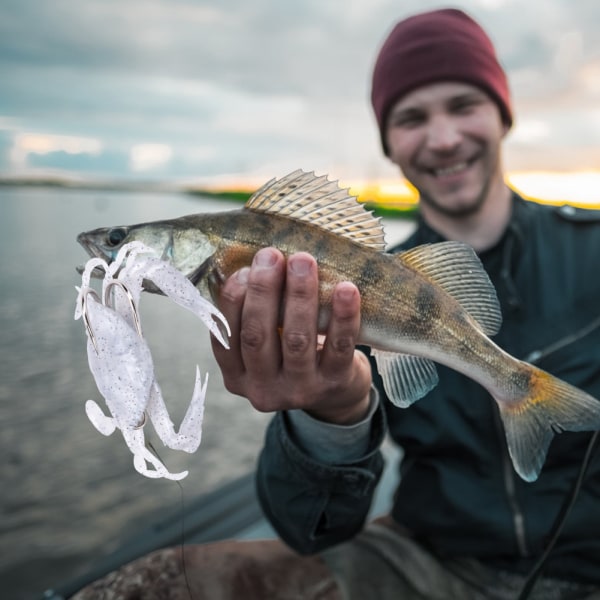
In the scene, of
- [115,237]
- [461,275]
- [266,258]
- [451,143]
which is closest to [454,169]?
[451,143]

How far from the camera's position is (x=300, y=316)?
2014mm

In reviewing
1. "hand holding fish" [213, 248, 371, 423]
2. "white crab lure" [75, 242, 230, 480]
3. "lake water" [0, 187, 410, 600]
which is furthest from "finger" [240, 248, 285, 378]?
"lake water" [0, 187, 410, 600]

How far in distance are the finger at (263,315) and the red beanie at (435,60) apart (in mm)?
2344

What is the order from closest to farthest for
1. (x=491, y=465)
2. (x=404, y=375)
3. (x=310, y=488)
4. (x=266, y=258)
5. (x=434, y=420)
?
1. (x=266, y=258)
2. (x=404, y=375)
3. (x=310, y=488)
4. (x=491, y=465)
5. (x=434, y=420)

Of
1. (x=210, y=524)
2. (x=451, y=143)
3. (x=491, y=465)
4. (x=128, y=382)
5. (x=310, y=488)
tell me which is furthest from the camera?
(x=210, y=524)

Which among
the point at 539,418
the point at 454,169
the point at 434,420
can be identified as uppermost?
the point at 454,169

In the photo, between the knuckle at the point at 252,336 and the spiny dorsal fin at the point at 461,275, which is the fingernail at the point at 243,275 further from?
the spiny dorsal fin at the point at 461,275

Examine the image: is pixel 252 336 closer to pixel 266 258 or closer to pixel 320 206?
pixel 266 258

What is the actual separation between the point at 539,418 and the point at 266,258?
111 centimetres

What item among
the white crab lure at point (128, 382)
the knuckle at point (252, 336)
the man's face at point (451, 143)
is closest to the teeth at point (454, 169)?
the man's face at point (451, 143)

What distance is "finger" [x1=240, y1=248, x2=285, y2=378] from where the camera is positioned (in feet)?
6.36

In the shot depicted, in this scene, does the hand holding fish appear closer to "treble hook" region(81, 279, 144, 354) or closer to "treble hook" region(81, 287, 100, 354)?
"treble hook" region(81, 279, 144, 354)

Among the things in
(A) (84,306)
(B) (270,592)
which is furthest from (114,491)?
(A) (84,306)

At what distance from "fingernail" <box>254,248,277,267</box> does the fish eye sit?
48 cm
